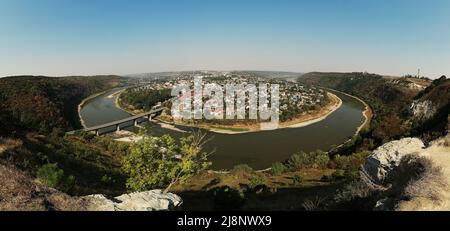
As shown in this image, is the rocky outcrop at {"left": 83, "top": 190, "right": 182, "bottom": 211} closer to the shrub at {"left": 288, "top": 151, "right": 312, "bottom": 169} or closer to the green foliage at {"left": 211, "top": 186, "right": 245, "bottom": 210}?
the green foliage at {"left": 211, "top": 186, "right": 245, "bottom": 210}

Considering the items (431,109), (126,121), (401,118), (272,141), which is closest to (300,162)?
(272,141)

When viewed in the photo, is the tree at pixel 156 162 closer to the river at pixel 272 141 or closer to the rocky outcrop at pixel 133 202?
the rocky outcrop at pixel 133 202

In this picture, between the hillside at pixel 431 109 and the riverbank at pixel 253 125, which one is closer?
the hillside at pixel 431 109

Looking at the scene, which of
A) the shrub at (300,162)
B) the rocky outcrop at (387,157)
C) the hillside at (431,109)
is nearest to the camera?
the rocky outcrop at (387,157)

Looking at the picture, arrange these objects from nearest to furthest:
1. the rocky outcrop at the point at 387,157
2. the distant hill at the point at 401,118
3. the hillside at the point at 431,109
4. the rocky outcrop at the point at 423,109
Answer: the rocky outcrop at the point at 387,157 < the distant hill at the point at 401,118 < the hillside at the point at 431,109 < the rocky outcrop at the point at 423,109

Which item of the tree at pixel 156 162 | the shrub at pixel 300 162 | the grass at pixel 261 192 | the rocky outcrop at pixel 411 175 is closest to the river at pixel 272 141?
the shrub at pixel 300 162

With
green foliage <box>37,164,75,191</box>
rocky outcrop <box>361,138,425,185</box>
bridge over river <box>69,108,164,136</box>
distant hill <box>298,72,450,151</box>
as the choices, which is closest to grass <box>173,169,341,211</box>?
rocky outcrop <box>361,138,425,185</box>
